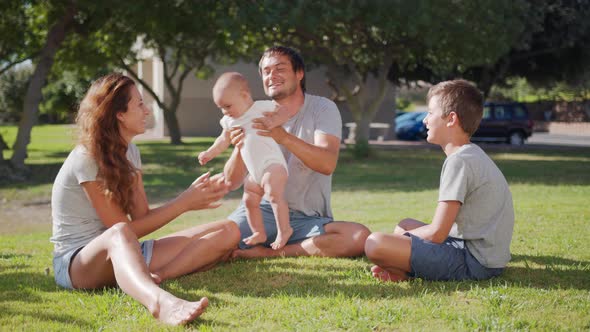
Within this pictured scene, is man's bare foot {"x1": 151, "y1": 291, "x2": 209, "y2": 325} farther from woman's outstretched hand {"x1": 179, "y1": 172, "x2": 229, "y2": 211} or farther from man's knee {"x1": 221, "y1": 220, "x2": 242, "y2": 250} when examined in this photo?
man's knee {"x1": 221, "y1": 220, "x2": 242, "y2": 250}

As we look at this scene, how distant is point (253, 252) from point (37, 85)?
13.1 meters

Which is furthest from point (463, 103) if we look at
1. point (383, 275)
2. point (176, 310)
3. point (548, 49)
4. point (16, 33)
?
point (548, 49)

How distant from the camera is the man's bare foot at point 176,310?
3.63 m

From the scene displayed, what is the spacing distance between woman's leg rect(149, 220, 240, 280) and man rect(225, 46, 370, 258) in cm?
38

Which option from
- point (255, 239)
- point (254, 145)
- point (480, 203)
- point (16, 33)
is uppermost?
point (16, 33)

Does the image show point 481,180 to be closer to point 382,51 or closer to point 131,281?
point 131,281

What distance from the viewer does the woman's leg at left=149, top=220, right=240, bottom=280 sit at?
4.92 metres

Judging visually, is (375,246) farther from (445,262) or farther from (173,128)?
(173,128)

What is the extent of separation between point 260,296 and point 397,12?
1300cm

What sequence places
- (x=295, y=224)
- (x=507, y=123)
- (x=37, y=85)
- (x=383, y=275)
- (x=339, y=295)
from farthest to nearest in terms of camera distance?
(x=507, y=123)
(x=37, y=85)
(x=295, y=224)
(x=383, y=275)
(x=339, y=295)

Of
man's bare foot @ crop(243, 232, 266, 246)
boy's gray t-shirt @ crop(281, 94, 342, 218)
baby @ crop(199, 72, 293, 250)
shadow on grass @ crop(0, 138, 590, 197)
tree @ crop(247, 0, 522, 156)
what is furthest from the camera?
tree @ crop(247, 0, 522, 156)

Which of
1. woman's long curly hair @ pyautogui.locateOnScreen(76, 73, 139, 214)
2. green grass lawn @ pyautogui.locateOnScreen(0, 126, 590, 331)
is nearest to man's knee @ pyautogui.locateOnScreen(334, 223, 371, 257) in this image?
green grass lawn @ pyautogui.locateOnScreen(0, 126, 590, 331)

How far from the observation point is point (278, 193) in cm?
493

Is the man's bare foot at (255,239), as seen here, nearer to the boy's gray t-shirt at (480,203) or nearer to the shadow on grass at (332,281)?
the shadow on grass at (332,281)
